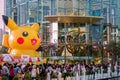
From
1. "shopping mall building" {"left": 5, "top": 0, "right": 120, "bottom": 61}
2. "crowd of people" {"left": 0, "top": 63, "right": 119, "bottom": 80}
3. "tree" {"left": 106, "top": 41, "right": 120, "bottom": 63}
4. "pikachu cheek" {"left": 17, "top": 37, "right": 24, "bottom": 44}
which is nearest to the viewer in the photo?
"crowd of people" {"left": 0, "top": 63, "right": 119, "bottom": 80}

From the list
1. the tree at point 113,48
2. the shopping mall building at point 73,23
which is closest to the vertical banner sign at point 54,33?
the shopping mall building at point 73,23

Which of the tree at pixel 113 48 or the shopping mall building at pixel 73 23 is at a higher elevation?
the shopping mall building at pixel 73 23

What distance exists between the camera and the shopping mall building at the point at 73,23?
41.6 metres

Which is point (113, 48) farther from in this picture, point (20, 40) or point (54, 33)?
point (20, 40)

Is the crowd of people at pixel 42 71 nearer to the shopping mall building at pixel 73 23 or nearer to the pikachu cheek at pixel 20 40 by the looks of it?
the pikachu cheek at pixel 20 40

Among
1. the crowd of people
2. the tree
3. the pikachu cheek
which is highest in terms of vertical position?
the pikachu cheek

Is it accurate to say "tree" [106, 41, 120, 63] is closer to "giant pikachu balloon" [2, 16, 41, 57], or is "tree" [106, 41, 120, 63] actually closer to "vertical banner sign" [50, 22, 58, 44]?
"vertical banner sign" [50, 22, 58, 44]

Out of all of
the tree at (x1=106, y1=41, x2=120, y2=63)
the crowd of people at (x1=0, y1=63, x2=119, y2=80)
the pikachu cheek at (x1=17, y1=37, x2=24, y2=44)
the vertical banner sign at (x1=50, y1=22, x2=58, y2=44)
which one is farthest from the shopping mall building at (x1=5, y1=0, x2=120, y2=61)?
the crowd of people at (x1=0, y1=63, x2=119, y2=80)

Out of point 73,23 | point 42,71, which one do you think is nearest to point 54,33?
point 73,23

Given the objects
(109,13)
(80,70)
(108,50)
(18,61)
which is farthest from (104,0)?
(18,61)

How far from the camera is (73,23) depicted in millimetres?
44375

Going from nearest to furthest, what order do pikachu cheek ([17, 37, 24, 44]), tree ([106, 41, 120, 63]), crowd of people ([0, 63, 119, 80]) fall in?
1. crowd of people ([0, 63, 119, 80])
2. pikachu cheek ([17, 37, 24, 44])
3. tree ([106, 41, 120, 63])

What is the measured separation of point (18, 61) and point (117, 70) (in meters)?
10.9

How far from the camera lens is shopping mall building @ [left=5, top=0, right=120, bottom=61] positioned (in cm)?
4156
